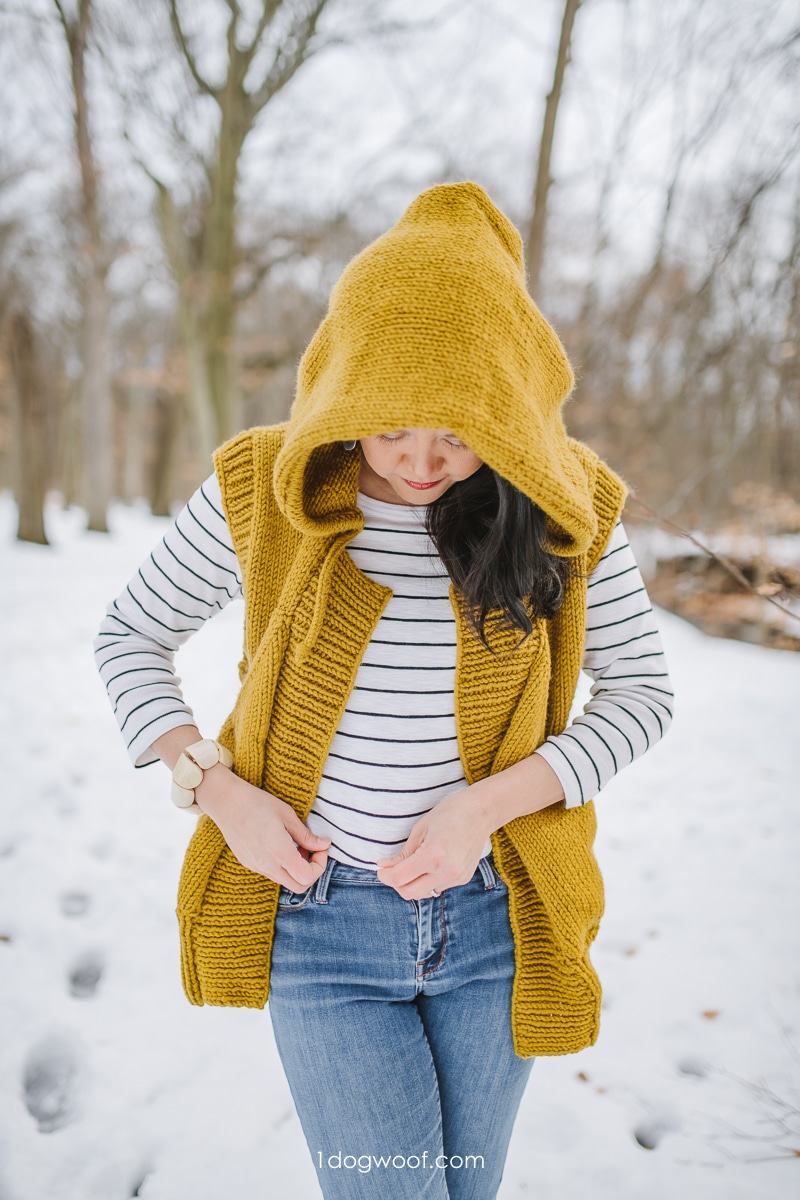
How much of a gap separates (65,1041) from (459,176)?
777 cm

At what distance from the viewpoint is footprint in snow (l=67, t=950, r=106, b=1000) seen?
2.26 m

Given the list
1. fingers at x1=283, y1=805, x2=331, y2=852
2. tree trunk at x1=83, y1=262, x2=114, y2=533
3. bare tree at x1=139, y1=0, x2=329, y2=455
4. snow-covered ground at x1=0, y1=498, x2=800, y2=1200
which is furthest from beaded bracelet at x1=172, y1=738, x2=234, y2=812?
tree trunk at x1=83, y1=262, x2=114, y2=533

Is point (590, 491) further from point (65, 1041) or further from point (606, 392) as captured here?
point (606, 392)

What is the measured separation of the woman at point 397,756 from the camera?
1220 millimetres

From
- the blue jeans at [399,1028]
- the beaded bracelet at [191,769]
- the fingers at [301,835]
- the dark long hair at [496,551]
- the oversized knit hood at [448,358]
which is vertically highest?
the oversized knit hood at [448,358]

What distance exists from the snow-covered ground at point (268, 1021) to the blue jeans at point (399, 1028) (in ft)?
0.31

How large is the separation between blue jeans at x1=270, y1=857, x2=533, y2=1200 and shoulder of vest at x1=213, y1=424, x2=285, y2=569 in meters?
0.66

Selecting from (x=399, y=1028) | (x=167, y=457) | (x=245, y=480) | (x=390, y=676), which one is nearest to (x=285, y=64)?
(x=245, y=480)

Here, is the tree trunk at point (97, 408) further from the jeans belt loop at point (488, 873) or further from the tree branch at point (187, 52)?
the jeans belt loop at point (488, 873)

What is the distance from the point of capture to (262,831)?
1.24 metres

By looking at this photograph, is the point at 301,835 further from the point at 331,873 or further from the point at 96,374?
the point at 96,374

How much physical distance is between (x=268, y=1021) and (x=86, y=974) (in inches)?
24.7

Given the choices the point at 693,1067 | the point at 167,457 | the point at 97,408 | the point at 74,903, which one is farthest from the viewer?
the point at 167,457

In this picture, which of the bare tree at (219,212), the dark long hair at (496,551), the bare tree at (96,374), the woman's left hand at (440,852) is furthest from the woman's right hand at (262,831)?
the bare tree at (96,374)
